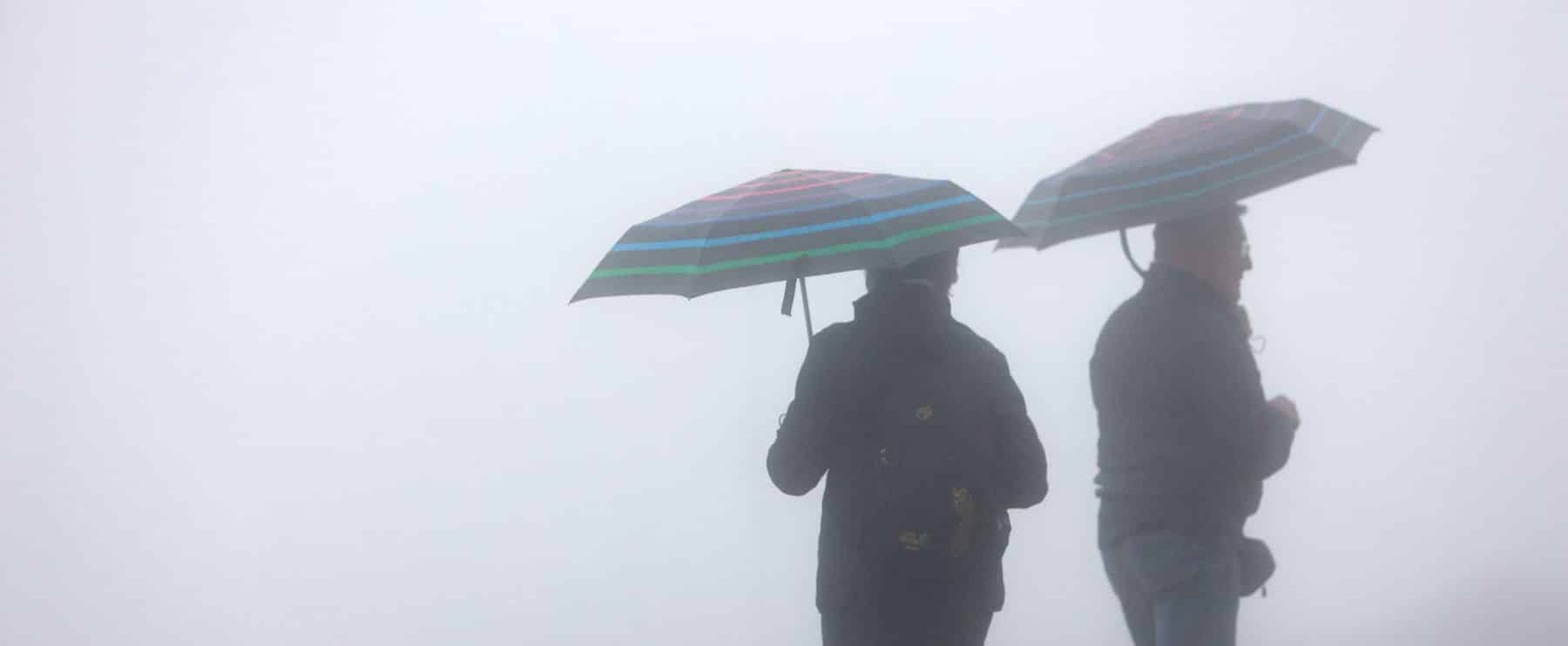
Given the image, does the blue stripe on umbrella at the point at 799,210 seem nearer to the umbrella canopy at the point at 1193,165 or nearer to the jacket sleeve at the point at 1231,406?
the umbrella canopy at the point at 1193,165

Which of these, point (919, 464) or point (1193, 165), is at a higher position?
point (1193, 165)

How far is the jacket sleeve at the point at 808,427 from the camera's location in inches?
94.7

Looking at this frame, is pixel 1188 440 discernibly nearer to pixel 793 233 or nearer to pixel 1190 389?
pixel 1190 389

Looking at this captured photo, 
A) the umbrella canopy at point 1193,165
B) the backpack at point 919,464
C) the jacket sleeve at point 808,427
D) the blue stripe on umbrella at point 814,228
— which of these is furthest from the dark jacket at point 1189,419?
the jacket sleeve at point 808,427

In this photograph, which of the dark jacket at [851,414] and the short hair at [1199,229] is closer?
the dark jacket at [851,414]

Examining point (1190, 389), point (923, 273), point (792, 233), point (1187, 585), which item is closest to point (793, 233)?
point (792, 233)

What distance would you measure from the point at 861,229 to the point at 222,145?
2.97 meters

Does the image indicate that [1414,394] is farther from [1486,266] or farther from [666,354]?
[666,354]

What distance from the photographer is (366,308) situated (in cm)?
442

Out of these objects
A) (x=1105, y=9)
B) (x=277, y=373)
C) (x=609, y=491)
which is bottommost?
(x=609, y=491)

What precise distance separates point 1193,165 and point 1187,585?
79 cm

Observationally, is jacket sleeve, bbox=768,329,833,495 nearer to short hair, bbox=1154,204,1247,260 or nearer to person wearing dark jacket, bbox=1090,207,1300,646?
person wearing dark jacket, bbox=1090,207,1300,646

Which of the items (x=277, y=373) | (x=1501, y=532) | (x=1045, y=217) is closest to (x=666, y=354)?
(x=277, y=373)

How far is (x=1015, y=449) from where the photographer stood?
2438 mm
